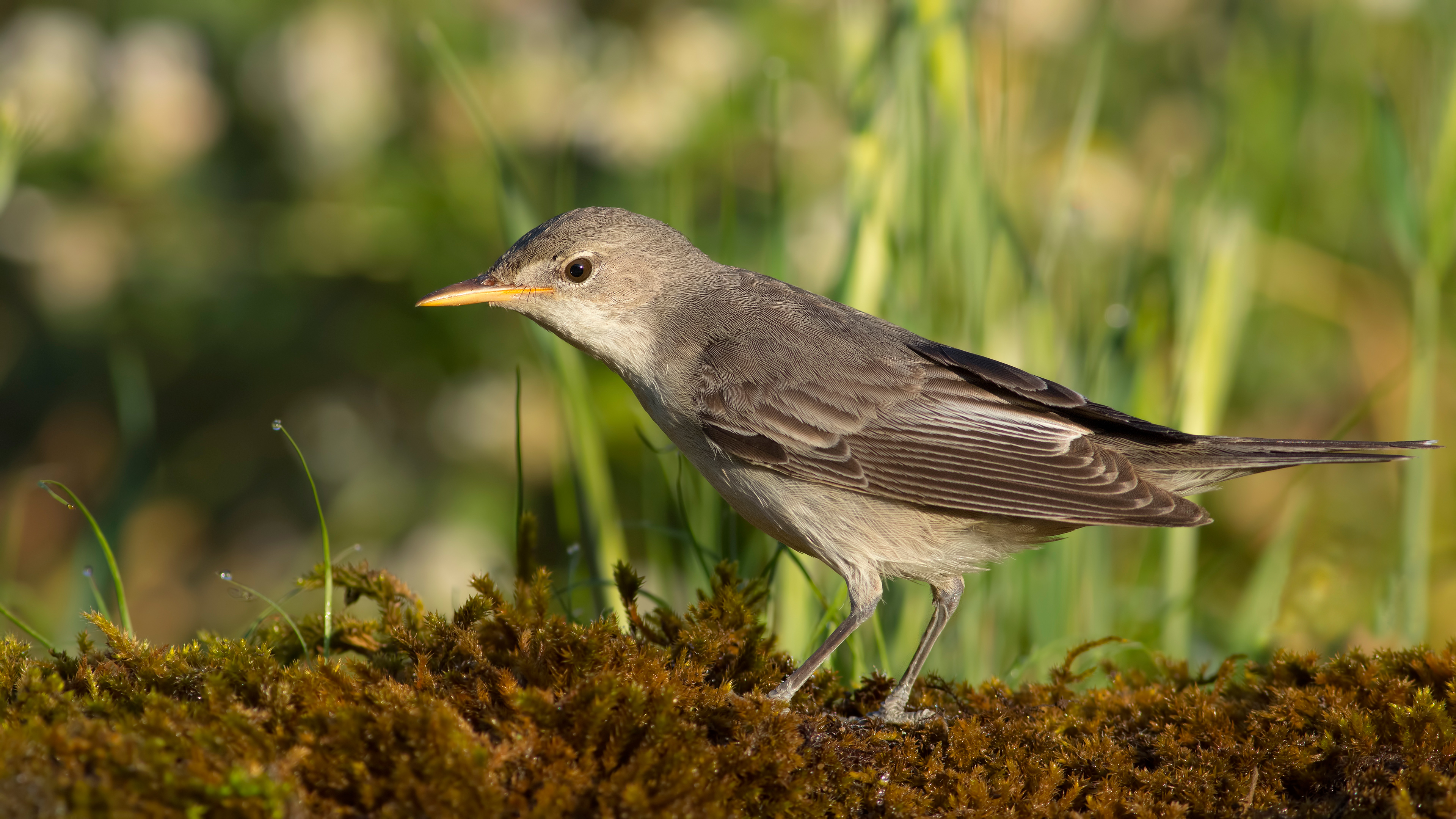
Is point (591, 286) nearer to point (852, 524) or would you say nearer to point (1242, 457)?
point (852, 524)

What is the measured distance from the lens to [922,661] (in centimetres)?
304

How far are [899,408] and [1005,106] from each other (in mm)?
1447

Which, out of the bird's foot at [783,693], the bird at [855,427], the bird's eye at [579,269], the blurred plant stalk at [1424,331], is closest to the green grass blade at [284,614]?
the bird at [855,427]

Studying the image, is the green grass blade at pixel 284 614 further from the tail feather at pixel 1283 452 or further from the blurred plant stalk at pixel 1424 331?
the blurred plant stalk at pixel 1424 331

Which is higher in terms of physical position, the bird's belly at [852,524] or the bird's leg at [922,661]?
the bird's belly at [852,524]

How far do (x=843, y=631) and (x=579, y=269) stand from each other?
1.43m

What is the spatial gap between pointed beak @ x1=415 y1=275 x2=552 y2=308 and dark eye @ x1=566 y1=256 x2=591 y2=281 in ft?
0.28

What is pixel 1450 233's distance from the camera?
13.0 feet

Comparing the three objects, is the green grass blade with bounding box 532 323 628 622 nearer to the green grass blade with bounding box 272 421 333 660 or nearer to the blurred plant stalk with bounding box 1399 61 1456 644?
the green grass blade with bounding box 272 421 333 660

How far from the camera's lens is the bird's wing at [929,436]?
3.07m

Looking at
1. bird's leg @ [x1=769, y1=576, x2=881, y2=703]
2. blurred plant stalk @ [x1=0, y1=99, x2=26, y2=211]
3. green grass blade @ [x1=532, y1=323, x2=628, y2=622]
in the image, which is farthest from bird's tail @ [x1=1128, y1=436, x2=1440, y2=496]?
blurred plant stalk @ [x1=0, y1=99, x2=26, y2=211]

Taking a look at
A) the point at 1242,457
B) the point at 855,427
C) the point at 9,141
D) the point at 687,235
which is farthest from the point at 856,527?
the point at 9,141

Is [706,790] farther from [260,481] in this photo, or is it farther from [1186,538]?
[260,481]

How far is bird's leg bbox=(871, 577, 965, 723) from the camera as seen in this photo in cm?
271
